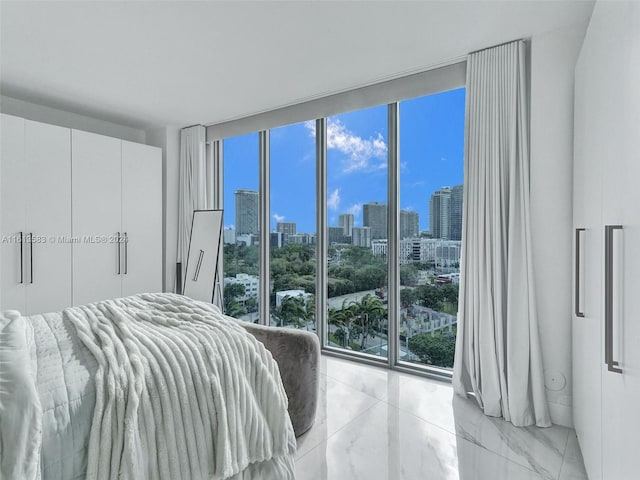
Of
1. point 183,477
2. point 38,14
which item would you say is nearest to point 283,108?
point 38,14

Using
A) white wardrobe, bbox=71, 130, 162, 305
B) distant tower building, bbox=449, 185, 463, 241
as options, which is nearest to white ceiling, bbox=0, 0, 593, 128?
white wardrobe, bbox=71, 130, 162, 305

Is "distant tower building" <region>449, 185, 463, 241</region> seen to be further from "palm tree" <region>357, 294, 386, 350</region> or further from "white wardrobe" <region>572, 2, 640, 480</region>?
"white wardrobe" <region>572, 2, 640, 480</region>

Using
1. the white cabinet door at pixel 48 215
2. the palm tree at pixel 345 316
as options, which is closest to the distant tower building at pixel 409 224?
the palm tree at pixel 345 316

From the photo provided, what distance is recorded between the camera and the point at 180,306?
1845 millimetres

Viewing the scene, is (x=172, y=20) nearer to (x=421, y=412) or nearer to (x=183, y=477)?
(x=183, y=477)

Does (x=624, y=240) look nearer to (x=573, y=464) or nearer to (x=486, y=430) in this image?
(x=573, y=464)

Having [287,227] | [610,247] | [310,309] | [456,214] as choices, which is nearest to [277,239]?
[287,227]

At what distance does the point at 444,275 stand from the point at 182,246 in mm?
3093

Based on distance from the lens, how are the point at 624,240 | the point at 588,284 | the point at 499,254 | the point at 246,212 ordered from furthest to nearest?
the point at 246,212
the point at 499,254
the point at 588,284
the point at 624,240

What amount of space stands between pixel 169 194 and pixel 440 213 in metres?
3.21

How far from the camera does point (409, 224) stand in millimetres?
3203

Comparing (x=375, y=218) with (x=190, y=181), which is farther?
(x=190, y=181)

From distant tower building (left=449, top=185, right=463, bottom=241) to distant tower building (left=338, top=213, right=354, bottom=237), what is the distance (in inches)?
37.1

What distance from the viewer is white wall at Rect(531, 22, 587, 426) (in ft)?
7.41
